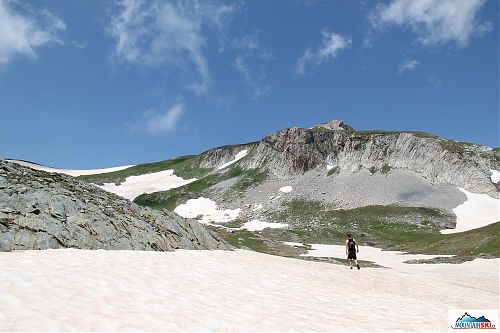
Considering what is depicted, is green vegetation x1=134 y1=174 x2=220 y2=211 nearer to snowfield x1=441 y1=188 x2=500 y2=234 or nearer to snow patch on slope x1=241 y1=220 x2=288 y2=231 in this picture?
snow patch on slope x1=241 y1=220 x2=288 y2=231

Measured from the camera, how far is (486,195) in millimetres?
132125

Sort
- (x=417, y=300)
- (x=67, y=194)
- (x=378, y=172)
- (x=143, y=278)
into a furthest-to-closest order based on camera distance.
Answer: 1. (x=378, y=172)
2. (x=67, y=194)
3. (x=417, y=300)
4. (x=143, y=278)

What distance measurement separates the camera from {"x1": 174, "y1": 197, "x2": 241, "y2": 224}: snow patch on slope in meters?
138

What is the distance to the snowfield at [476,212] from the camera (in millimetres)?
110800

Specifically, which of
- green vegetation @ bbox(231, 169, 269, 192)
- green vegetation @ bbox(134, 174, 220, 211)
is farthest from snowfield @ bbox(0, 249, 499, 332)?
green vegetation @ bbox(134, 174, 220, 211)

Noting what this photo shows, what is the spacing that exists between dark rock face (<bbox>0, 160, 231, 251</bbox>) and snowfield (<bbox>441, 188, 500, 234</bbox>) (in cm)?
9849

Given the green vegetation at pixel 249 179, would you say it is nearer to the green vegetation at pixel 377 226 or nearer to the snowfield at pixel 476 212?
the green vegetation at pixel 377 226

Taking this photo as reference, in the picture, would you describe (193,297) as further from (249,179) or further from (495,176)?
(249,179)

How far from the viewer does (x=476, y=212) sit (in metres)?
121

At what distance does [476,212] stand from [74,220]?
12743cm

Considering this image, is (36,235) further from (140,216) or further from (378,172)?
(378,172)

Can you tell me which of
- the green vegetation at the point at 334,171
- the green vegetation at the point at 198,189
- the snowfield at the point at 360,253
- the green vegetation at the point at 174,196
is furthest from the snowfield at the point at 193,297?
the green vegetation at the point at 174,196

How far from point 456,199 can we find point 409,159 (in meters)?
29.5

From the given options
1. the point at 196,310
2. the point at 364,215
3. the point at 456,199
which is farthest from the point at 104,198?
the point at 456,199
